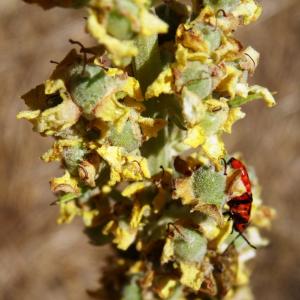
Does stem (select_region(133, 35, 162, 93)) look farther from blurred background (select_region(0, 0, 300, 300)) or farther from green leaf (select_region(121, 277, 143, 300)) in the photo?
blurred background (select_region(0, 0, 300, 300))

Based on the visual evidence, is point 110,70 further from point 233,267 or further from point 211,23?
point 233,267

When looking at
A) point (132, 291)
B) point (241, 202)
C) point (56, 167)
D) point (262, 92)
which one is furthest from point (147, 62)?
point (56, 167)

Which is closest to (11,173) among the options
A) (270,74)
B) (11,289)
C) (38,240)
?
(38,240)

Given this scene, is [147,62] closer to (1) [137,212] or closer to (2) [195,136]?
(2) [195,136]

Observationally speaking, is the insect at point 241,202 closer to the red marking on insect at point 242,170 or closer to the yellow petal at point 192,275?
the red marking on insect at point 242,170

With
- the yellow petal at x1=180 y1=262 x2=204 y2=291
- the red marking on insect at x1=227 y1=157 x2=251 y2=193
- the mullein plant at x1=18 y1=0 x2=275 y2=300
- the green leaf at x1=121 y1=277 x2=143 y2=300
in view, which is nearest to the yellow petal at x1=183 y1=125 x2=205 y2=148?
the mullein plant at x1=18 y1=0 x2=275 y2=300

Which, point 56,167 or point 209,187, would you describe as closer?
point 209,187
